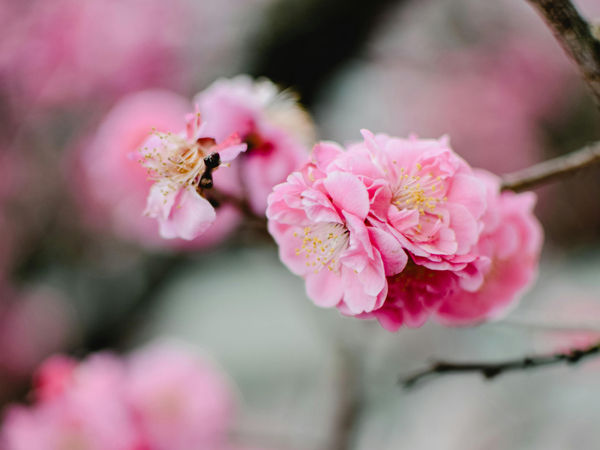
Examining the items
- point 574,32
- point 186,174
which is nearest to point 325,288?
point 186,174

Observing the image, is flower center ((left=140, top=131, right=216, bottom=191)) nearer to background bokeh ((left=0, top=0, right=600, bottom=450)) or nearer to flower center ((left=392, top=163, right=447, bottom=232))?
flower center ((left=392, top=163, right=447, bottom=232))

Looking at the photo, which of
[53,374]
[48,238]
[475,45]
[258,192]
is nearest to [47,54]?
[48,238]

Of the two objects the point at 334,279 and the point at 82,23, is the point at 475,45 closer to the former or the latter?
the point at 82,23

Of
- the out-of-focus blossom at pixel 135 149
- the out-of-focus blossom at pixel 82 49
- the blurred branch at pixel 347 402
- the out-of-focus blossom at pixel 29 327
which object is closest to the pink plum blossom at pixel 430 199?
the out-of-focus blossom at pixel 135 149

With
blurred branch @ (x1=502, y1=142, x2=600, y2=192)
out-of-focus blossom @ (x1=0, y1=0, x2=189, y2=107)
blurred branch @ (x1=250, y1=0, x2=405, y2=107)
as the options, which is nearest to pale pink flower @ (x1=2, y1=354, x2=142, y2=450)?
blurred branch @ (x1=502, y1=142, x2=600, y2=192)

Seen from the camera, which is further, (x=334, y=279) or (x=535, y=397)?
(x=535, y=397)

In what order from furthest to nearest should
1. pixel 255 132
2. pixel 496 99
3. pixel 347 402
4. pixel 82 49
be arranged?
pixel 496 99, pixel 82 49, pixel 347 402, pixel 255 132

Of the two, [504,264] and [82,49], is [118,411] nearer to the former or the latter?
[504,264]
